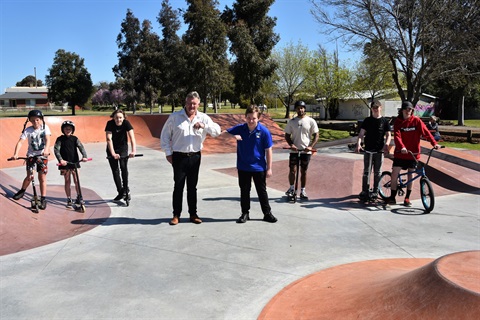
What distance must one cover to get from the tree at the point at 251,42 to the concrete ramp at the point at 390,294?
28.6 metres

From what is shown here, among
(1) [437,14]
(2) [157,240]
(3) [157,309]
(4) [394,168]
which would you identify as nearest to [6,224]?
(2) [157,240]

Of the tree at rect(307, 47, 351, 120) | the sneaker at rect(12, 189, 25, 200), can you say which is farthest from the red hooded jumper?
the tree at rect(307, 47, 351, 120)

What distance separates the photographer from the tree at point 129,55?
158ft

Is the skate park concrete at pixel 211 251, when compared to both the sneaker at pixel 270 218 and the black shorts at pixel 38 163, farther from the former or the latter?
the black shorts at pixel 38 163

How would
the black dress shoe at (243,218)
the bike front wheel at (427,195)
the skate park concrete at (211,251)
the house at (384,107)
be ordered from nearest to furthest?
the skate park concrete at (211,251) < the black dress shoe at (243,218) < the bike front wheel at (427,195) < the house at (384,107)

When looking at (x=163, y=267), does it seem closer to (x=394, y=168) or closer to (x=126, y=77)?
(x=394, y=168)

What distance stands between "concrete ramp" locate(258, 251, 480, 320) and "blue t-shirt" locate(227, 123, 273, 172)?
2.29 metres

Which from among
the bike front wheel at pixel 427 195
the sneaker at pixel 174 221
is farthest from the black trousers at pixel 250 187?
the bike front wheel at pixel 427 195

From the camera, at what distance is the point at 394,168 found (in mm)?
7230

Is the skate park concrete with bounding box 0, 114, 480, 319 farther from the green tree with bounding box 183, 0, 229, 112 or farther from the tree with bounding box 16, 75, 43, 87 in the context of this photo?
the tree with bounding box 16, 75, 43, 87

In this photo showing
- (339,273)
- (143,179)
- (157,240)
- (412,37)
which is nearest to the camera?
(339,273)

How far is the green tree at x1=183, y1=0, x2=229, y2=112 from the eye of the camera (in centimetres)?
3108

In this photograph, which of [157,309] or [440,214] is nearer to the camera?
[157,309]

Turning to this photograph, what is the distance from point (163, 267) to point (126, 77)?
47.8 m
